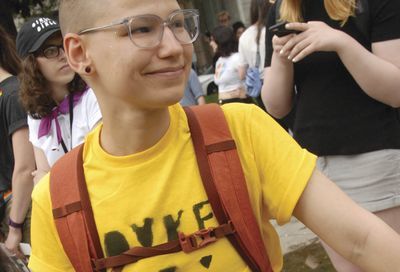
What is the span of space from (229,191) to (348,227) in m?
0.31

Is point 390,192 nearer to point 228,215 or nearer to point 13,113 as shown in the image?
point 228,215

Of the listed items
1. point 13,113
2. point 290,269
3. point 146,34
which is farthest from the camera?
point 290,269

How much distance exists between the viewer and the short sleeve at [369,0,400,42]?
2035mm

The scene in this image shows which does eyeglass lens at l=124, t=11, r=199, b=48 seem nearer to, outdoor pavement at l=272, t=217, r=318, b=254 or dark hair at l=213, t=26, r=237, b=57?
outdoor pavement at l=272, t=217, r=318, b=254

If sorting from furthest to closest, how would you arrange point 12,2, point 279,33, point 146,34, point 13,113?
1. point 12,2
2. point 13,113
3. point 279,33
4. point 146,34

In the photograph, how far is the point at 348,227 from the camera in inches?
53.4

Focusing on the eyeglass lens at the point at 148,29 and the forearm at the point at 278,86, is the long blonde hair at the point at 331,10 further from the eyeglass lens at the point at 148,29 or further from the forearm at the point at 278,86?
the eyeglass lens at the point at 148,29

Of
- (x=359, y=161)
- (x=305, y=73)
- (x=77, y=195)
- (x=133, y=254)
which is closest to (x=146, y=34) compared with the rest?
(x=77, y=195)

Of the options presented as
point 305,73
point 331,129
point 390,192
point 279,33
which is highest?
point 279,33

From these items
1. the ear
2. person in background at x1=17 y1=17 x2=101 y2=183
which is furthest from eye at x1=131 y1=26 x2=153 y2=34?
person in background at x1=17 y1=17 x2=101 y2=183

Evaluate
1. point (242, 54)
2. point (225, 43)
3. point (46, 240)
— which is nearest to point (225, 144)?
point (46, 240)

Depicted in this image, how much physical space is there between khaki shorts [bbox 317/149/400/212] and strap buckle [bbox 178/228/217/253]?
3.18 ft

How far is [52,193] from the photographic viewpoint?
5.09ft

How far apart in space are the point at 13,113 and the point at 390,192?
84.8 inches
